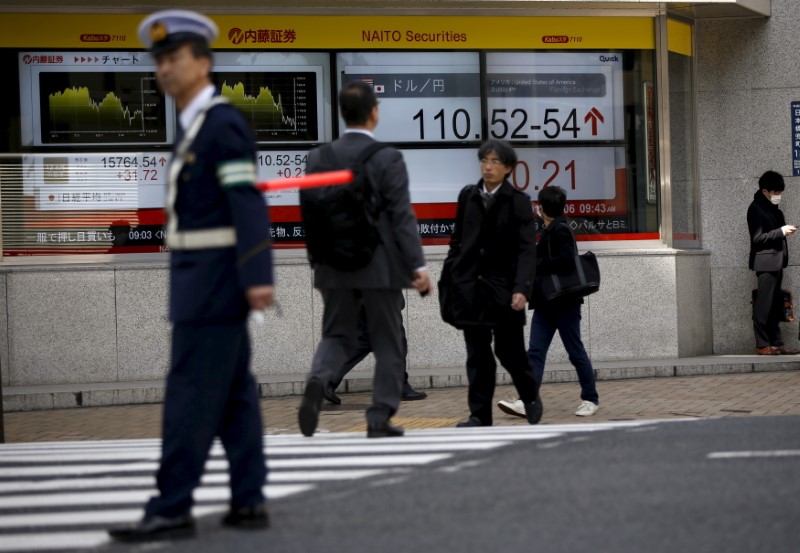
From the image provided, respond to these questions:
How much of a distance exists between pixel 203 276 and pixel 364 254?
266cm

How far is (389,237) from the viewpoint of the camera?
7758mm

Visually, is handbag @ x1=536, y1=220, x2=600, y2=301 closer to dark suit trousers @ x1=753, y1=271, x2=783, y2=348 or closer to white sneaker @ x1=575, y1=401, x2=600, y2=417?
white sneaker @ x1=575, y1=401, x2=600, y2=417

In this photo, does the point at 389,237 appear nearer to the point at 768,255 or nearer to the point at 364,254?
the point at 364,254

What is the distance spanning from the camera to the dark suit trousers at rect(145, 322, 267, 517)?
4.91 metres

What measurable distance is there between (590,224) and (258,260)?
10.6m

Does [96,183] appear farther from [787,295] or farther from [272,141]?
[787,295]

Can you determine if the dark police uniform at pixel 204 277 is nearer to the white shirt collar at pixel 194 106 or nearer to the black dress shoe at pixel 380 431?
the white shirt collar at pixel 194 106

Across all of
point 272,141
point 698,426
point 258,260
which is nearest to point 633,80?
point 272,141

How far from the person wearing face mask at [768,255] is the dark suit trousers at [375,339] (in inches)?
323

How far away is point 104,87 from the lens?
14.0m

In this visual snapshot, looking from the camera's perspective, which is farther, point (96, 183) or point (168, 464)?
point (96, 183)

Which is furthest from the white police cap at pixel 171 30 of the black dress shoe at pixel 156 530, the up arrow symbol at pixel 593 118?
the up arrow symbol at pixel 593 118

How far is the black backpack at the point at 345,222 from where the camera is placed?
7562 mm

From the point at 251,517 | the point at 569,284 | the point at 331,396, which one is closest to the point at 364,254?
the point at 251,517
